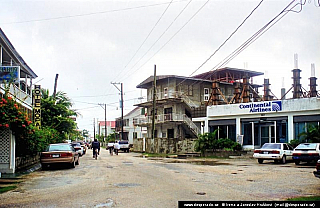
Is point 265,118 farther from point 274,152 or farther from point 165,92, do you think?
point 165,92

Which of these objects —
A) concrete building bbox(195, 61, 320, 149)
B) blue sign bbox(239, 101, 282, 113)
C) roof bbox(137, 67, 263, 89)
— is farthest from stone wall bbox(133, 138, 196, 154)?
roof bbox(137, 67, 263, 89)

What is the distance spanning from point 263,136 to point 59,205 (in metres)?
26.8

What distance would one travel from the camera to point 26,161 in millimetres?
21281

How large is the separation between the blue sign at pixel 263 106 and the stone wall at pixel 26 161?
61.4ft

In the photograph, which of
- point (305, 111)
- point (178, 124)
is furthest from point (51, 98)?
point (305, 111)

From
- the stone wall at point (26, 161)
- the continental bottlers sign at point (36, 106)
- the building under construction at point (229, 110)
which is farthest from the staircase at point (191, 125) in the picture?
the stone wall at point (26, 161)

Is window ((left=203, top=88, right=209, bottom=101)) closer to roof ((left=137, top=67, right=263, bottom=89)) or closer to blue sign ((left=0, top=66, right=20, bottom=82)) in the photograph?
roof ((left=137, top=67, right=263, bottom=89))

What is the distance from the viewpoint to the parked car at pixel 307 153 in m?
21.1

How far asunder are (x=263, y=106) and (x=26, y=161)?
20221mm

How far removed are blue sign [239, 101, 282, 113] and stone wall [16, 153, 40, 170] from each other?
18.7m

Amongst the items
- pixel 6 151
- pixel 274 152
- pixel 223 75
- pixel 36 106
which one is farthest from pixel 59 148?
pixel 223 75

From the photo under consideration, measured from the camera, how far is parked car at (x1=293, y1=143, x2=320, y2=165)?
69.1ft

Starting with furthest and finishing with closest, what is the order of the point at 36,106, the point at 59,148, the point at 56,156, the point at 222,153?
the point at 36,106 → the point at 222,153 → the point at 59,148 → the point at 56,156

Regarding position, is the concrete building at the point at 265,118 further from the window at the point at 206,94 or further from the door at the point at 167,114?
the window at the point at 206,94
